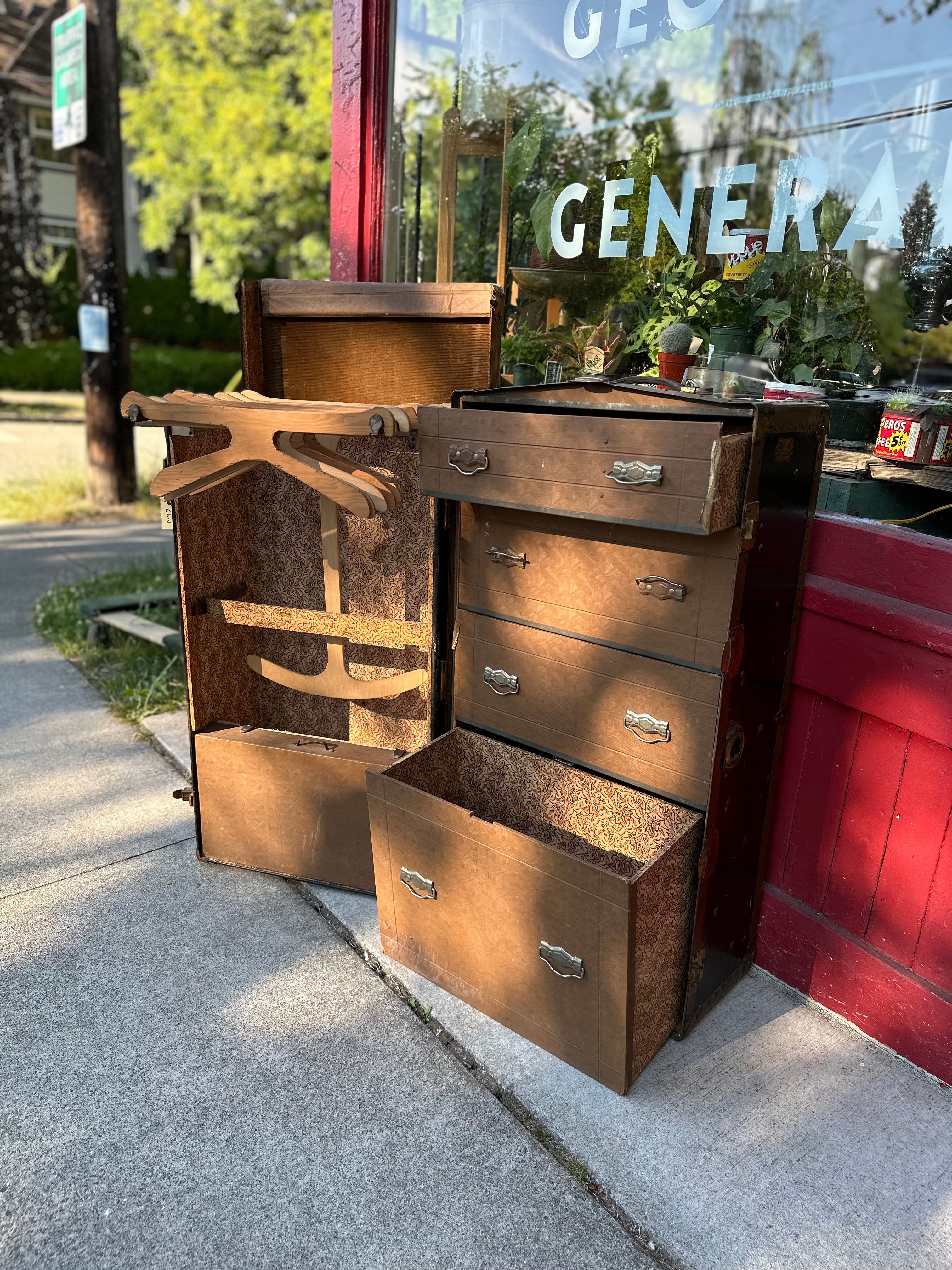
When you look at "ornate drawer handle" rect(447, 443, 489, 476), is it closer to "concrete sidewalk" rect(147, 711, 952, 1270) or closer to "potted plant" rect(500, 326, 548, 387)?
"potted plant" rect(500, 326, 548, 387)

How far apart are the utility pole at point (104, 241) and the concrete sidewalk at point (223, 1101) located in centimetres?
500

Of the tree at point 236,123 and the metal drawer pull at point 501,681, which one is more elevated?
the tree at point 236,123

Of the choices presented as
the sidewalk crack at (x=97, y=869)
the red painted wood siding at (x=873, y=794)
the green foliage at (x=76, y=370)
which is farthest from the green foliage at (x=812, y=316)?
the green foliage at (x=76, y=370)

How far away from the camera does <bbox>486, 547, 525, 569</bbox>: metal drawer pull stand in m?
2.06

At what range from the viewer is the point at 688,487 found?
1.58 m

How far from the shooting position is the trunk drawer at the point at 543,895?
171 centimetres

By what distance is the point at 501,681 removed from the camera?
7.09ft

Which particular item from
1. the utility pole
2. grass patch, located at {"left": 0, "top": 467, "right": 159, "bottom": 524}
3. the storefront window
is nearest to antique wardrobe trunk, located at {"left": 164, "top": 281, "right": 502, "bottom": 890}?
the storefront window

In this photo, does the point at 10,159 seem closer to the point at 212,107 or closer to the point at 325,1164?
the point at 212,107

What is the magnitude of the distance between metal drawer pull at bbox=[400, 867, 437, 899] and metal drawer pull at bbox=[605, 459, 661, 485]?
0.99m

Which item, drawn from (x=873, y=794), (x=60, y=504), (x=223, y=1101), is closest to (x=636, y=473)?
(x=873, y=794)

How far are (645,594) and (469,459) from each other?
0.49 meters

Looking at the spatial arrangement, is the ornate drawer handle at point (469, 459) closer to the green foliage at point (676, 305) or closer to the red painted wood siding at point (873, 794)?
the red painted wood siding at point (873, 794)

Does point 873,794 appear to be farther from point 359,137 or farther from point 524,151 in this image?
point 359,137
